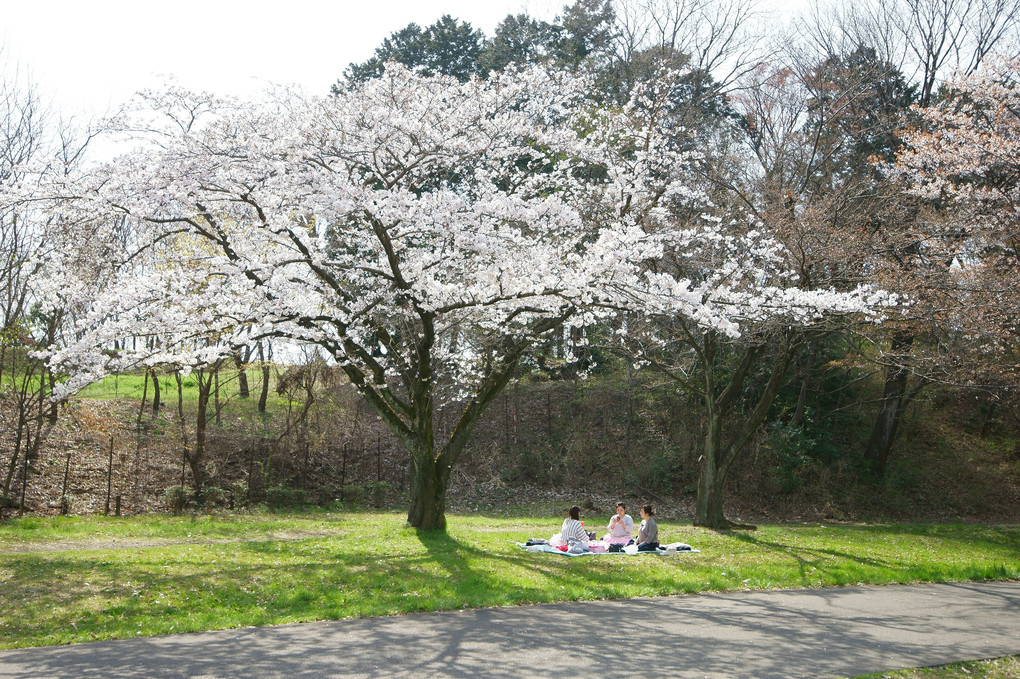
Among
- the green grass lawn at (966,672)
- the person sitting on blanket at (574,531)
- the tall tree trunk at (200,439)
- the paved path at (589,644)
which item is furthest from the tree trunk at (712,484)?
the tall tree trunk at (200,439)

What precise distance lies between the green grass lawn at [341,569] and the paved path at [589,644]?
1.57ft

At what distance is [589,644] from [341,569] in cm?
400

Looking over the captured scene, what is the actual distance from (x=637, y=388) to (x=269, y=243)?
50.1ft

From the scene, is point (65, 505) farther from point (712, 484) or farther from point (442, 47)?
point (442, 47)

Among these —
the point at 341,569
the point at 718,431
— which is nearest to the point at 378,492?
the point at 718,431

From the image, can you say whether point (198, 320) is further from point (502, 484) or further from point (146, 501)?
point (502, 484)

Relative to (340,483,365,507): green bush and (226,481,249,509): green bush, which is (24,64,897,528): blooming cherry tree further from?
(340,483,365,507): green bush

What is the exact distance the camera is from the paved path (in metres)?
5.85

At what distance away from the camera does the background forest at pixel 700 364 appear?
13984 millimetres

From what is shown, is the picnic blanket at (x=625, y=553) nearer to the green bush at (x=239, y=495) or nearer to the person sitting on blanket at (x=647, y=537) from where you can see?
the person sitting on blanket at (x=647, y=537)

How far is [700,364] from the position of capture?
21469 mm

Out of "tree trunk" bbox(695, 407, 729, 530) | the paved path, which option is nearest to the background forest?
"tree trunk" bbox(695, 407, 729, 530)

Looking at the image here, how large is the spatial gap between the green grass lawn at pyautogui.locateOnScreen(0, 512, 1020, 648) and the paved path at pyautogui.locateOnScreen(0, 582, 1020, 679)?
0.48 metres

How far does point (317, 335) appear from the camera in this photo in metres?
11.9
